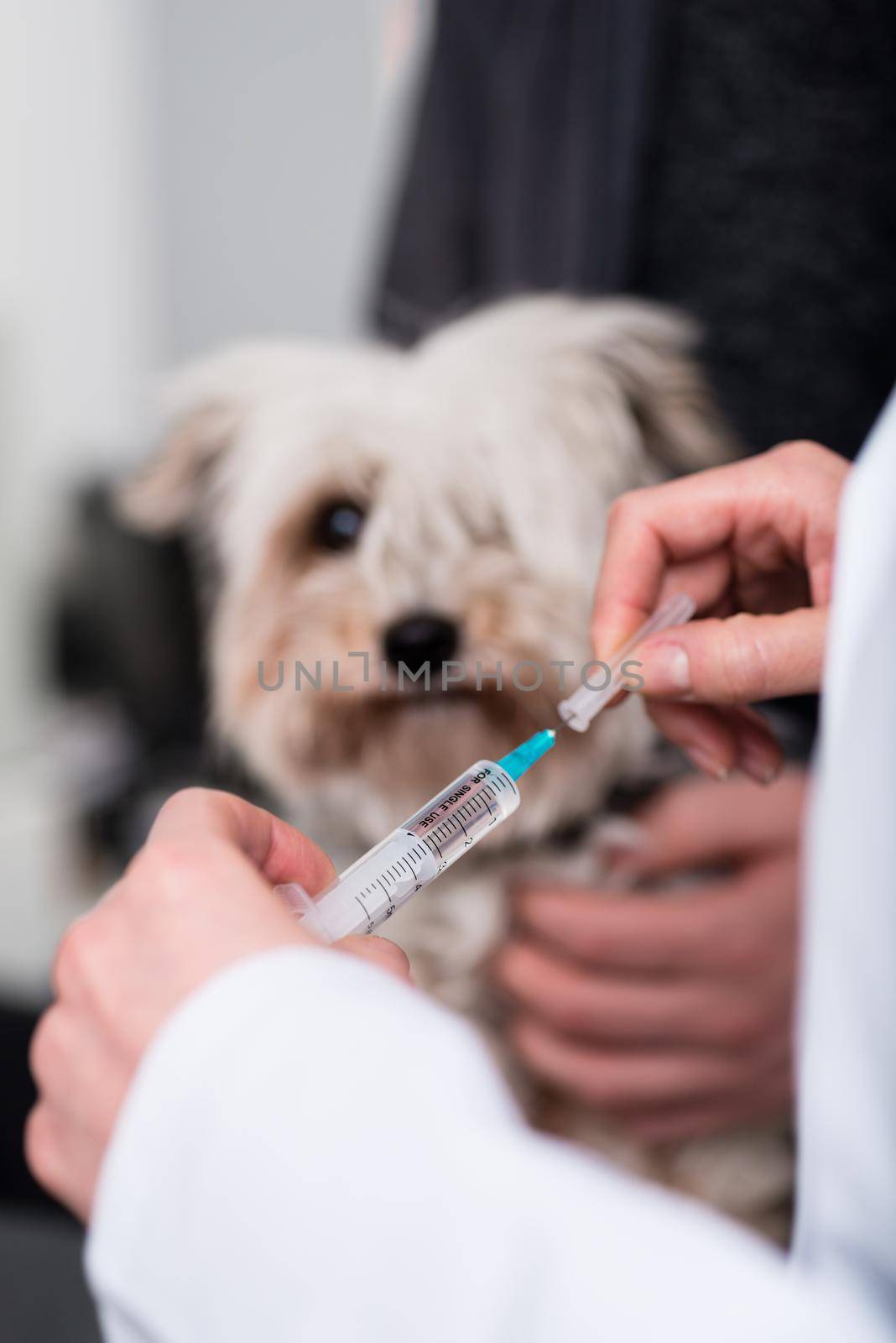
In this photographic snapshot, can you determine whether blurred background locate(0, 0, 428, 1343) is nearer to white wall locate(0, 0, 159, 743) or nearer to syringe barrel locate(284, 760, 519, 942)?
white wall locate(0, 0, 159, 743)

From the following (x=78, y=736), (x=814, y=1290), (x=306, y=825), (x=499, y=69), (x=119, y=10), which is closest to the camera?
(x=814, y=1290)

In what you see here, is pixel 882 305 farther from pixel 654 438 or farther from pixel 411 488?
pixel 411 488

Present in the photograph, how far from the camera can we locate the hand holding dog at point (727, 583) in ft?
1.09

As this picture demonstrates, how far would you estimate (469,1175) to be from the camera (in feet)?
0.71

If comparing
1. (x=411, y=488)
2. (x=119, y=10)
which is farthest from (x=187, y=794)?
(x=119, y=10)

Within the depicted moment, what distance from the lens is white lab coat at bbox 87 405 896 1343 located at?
0.21m

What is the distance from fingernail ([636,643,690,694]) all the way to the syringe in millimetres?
12

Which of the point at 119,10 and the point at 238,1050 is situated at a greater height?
the point at 119,10

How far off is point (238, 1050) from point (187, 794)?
0.10m

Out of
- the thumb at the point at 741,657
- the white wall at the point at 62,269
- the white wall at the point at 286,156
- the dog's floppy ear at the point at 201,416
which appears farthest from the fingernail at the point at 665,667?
the white wall at the point at 62,269

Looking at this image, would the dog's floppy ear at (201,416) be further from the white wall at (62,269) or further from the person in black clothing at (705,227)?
the white wall at (62,269)

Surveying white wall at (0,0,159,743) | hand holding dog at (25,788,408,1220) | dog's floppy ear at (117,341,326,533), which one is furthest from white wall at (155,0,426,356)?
hand holding dog at (25,788,408,1220)

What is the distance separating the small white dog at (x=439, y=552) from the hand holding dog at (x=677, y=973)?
40 mm

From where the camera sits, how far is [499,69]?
0.57m
